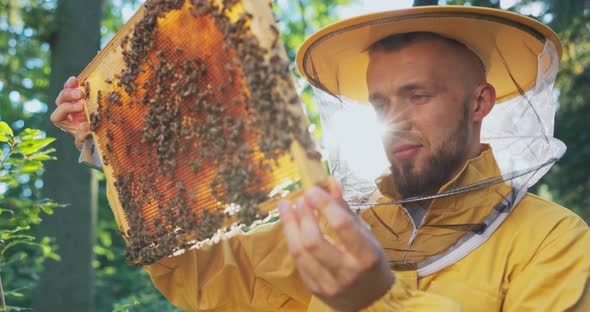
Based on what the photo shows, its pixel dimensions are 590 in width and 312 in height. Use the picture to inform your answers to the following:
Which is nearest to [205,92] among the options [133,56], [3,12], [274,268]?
[133,56]

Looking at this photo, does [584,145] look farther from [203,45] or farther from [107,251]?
[203,45]

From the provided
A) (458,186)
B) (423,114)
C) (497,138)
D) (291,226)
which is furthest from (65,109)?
(497,138)

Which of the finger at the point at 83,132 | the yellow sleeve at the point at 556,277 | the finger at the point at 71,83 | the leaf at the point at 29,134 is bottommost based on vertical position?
the yellow sleeve at the point at 556,277

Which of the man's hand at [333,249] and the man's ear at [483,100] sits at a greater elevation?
the man's ear at [483,100]

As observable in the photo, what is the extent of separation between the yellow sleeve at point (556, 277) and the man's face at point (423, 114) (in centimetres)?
57

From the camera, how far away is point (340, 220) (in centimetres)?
149

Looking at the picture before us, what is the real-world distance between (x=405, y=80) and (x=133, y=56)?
118 centimetres

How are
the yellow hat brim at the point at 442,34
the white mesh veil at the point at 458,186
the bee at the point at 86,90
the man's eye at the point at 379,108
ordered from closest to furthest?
the white mesh veil at the point at 458,186 → the bee at the point at 86,90 → the yellow hat brim at the point at 442,34 → the man's eye at the point at 379,108

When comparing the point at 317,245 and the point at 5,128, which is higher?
the point at 5,128

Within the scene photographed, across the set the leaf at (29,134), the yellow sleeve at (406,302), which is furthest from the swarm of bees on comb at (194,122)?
the yellow sleeve at (406,302)

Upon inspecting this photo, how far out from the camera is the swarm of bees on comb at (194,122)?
1.62m

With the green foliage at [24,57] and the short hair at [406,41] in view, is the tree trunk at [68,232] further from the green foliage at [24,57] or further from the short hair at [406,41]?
the short hair at [406,41]

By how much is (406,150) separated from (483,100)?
56 centimetres

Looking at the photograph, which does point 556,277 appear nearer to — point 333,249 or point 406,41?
point 333,249
